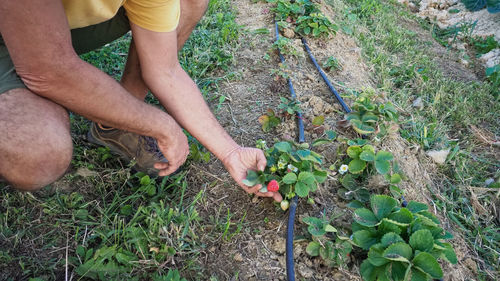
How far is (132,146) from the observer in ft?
5.70

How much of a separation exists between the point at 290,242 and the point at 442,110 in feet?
6.02

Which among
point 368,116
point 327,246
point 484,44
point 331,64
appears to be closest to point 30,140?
point 327,246

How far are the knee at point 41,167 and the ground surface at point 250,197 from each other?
9.4 inches

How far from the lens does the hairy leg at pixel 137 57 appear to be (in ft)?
5.99

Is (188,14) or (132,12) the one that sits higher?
(132,12)

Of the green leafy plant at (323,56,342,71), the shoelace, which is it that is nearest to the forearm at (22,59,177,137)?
the shoelace

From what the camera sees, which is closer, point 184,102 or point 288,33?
point 184,102

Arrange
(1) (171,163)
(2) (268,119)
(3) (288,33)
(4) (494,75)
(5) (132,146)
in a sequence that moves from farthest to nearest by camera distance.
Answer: (4) (494,75), (3) (288,33), (2) (268,119), (5) (132,146), (1) (171,163)

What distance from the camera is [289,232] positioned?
57.8 inches

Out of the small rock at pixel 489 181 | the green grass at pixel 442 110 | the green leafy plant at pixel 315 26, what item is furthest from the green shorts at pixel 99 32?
the small rock at pixel 489 181

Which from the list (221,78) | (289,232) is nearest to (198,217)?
(289,232)

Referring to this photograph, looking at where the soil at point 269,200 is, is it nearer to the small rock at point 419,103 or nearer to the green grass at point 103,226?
the green grass at point 103,226

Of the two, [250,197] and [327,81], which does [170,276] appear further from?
[327,81]

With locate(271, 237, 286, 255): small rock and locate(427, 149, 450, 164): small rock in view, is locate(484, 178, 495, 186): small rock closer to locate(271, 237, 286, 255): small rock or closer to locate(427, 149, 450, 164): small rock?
locate(427, 149, 450, 164): small rock
